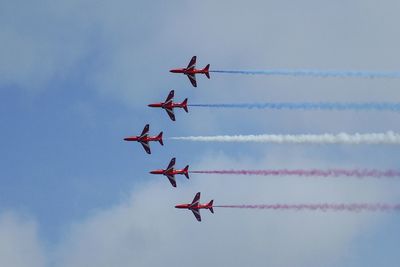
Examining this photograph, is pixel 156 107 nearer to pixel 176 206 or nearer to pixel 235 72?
pixel 176 206

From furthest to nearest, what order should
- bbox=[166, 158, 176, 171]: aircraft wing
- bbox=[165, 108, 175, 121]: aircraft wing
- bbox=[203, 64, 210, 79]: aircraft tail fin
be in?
bbox=[166, 158, 176, 171]: aircraft wing < bbox=[165, 108, 175, 121]: aircraft wing < bbox=[203, 64, 210, 79]: aircraft tail fin

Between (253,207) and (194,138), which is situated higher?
(194,138)

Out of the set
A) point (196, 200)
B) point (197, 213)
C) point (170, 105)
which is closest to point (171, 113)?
point (170, 105)

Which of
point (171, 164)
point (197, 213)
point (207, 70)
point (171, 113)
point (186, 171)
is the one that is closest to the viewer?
point (207, 70)

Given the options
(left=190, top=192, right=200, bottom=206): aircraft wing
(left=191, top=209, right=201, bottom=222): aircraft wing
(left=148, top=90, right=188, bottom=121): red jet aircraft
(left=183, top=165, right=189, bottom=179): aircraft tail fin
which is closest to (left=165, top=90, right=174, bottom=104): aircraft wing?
(left=148, top=90, right=188, bottom=121): red jet aircraft

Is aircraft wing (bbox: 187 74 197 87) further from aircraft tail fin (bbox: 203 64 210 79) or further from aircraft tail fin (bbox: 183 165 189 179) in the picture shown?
aircraft tail fin (bbox: 183 165 189 179)

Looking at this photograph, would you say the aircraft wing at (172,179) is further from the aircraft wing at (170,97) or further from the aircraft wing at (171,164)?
the aircraft wing at (170,97)

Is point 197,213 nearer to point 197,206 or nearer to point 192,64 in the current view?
point 197,206

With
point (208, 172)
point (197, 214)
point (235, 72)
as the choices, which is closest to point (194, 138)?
point (208, 172)

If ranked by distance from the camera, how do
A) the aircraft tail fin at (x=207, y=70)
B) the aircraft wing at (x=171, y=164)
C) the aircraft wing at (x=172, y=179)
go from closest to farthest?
the aircraft tail fin at (x=207, y=70)
the aircraft wing at (x=172, y=179)
the aircraft wing at (x=171, y=164)

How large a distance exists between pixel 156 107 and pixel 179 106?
3.99 metres

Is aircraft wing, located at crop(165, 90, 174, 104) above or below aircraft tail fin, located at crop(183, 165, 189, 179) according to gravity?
above

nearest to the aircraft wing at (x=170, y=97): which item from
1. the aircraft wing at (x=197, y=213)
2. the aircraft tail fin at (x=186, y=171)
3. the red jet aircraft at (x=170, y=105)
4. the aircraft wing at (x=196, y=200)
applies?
the red jet aircraft at (x=170, y=105)

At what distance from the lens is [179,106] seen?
458ft
